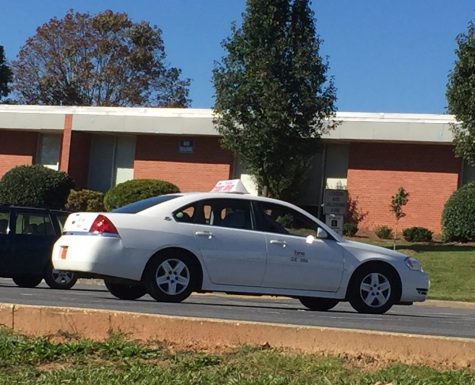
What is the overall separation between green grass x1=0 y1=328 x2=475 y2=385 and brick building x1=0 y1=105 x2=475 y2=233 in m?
26.2

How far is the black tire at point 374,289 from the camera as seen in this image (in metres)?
12.1

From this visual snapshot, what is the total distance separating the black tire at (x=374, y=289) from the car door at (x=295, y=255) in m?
0.31

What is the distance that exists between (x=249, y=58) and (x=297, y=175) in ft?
25.6

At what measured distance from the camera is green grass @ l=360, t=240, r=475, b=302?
21.8 meters

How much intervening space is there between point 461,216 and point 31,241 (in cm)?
1761

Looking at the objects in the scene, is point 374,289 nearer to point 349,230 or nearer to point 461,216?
point 461,216

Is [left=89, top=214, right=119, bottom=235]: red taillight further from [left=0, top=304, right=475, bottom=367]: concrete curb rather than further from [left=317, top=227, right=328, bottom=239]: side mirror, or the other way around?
[left=0, top=304, right=475, bottom=367]: concrete curb

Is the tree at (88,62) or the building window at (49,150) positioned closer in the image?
the building window at (49,150)

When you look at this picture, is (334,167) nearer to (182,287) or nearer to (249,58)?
(249,58)

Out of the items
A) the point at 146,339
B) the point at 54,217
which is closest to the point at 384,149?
the point at 54,217

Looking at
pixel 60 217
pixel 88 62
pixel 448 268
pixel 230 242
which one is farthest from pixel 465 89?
pixel 88 62

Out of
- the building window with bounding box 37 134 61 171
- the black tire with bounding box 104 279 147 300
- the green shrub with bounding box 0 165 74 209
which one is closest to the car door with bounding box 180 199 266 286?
the black tire with bounding box 104 279 147 300

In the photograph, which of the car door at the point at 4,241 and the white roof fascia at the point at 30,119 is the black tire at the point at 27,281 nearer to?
the car door at the point at 4,241

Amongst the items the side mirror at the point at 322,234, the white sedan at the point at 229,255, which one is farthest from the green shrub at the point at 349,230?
the side mirror at the point at 322,234
